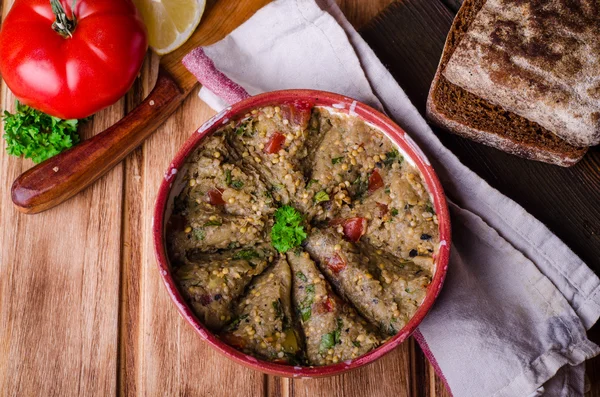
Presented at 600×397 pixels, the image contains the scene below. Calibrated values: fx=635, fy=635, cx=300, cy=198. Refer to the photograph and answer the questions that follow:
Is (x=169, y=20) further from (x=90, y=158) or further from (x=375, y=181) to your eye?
(x=375, y=181)

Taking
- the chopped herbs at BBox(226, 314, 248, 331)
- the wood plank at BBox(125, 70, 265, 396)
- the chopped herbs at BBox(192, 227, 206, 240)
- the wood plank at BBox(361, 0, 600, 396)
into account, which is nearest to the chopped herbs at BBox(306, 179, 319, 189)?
the chopped herbs at BBox(192, 227, 206, 240)

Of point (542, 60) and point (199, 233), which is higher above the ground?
point (542, 60)

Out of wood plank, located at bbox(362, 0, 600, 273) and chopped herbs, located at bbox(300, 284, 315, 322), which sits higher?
wood plank, located at bbox(362, 0, 600, 273)

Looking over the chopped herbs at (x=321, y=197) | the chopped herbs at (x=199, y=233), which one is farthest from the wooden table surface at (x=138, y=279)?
the chopped herbs at (x=321, y=197)

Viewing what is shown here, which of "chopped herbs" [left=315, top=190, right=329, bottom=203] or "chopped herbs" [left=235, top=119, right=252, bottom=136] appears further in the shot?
"chopped herbs" [left=235, top=119, right=252, bottom=136]

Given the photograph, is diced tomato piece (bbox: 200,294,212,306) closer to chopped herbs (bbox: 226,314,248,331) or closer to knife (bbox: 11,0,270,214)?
chopped herbs (bbox: 226,314,248,331)

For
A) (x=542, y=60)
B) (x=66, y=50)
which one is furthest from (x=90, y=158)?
(x=542, y=60)

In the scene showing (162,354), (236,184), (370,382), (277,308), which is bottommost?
(162,354)
